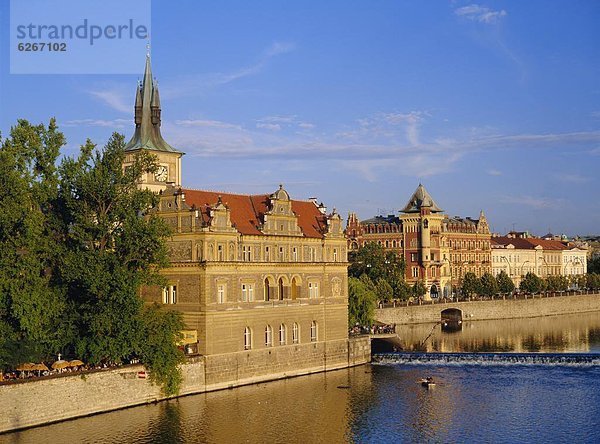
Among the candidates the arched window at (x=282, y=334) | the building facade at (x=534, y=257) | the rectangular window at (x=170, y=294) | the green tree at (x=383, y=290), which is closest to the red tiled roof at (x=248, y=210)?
the rectangular window at (x=170, y=294)

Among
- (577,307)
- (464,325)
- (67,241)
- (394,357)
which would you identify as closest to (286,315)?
(394,357)

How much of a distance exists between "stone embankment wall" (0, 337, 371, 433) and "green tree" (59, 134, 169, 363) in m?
2.04

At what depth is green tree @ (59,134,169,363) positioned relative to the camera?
1954 inches

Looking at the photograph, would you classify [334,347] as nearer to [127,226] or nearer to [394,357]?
[394,357]

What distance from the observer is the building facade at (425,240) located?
132625mm

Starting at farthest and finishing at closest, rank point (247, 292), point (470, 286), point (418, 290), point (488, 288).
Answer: point (488, 288), point (470, 286), point (418, 290), point (247, 292)

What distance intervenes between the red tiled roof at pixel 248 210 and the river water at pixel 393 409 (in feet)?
34.4

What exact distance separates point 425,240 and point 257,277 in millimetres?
76390

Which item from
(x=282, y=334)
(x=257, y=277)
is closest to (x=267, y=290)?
(x=257, y=277)

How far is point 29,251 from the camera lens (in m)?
49.3

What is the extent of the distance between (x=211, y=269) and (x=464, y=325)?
61.1 meters

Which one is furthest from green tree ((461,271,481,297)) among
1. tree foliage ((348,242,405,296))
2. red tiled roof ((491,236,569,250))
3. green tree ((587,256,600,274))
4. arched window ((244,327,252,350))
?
arched window ((244,327,252,350))

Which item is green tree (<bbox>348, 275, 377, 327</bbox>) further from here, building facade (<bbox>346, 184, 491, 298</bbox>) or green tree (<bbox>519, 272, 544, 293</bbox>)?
green tree (<bbox>519, 272, 544, 293</bbox>)

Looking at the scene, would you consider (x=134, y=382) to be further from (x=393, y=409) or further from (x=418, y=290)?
(x=418, y=290)
